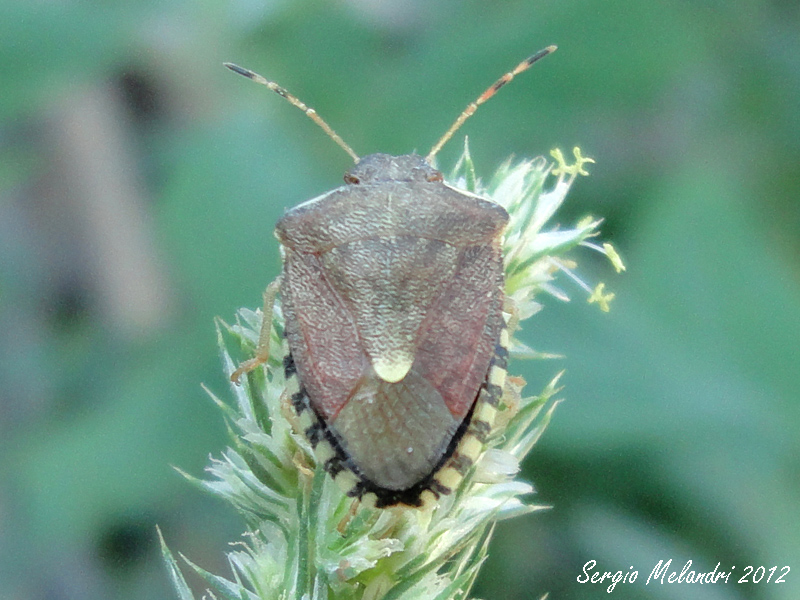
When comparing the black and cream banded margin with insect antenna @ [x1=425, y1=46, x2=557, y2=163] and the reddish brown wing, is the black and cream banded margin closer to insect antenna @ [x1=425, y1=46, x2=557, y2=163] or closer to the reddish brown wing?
the reddish brown wing

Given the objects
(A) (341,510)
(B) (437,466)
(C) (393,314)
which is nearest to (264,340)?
(C) (393,314)

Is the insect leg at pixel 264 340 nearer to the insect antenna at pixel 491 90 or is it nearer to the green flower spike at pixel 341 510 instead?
the green flower spike at pixel 341 510

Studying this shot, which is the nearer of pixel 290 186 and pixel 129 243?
pixel 290 186

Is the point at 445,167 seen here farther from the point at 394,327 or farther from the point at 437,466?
the point at 437,466

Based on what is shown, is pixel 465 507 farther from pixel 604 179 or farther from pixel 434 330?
pixel 604 179

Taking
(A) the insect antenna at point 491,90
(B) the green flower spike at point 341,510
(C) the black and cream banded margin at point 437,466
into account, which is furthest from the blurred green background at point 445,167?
(C) the black and cream banded margin at point 437,466

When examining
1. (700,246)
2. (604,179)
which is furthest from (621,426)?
(604,179)
